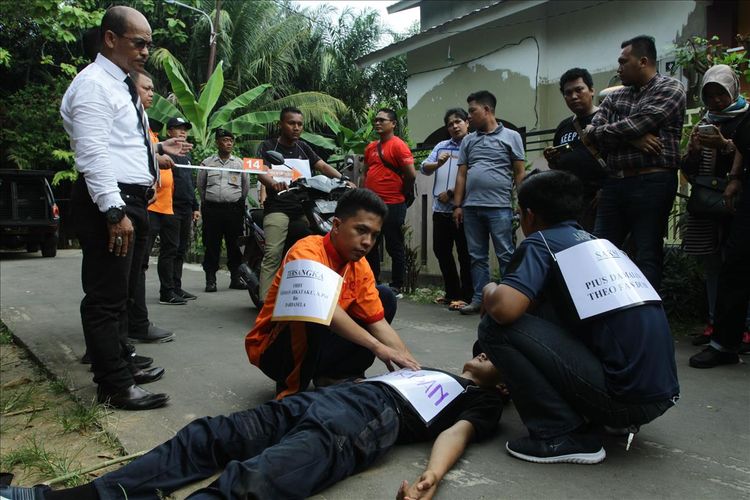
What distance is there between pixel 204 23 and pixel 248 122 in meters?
6.56

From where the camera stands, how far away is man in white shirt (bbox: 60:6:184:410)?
9.83ft

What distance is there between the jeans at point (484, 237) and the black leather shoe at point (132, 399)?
315 cm

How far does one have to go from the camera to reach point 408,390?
2.53m

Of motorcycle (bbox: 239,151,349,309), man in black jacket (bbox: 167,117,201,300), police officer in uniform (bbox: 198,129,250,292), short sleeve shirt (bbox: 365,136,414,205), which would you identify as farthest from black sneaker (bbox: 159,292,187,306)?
short sleeve shirt (bbox: 365,136,414,205)

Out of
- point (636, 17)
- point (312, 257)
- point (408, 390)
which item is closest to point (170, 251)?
point (312, 257)

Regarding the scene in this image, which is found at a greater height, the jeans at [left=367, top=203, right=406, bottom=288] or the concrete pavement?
the jeans at [left=367, top=203, right=406, bottom=288]

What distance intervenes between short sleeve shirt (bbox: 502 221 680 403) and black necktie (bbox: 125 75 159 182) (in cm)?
204

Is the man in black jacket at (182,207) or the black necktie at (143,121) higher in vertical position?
the black necktie at (143,121)

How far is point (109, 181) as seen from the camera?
298cm

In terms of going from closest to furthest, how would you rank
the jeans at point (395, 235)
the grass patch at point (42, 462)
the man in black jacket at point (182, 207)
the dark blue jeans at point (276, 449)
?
1. the dark blue jeans at point (276, 449)
2. the grass patch at point (42, 462)
3. the jeans at point (395, 235)
4. the man in black jacket at point (182, 207)

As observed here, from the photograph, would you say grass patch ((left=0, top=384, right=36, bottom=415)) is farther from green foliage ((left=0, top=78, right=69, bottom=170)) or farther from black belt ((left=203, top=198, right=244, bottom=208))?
green foliage ((left=0, top=78, right=69, bottom=170))

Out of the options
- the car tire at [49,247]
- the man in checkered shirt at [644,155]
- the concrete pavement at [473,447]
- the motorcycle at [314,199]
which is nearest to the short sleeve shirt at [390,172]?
the concrete pavement at [473,447]

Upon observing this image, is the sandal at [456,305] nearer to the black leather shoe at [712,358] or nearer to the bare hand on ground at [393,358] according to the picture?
the black leather shoe at [712,358]

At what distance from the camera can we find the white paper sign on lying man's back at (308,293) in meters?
2.73
